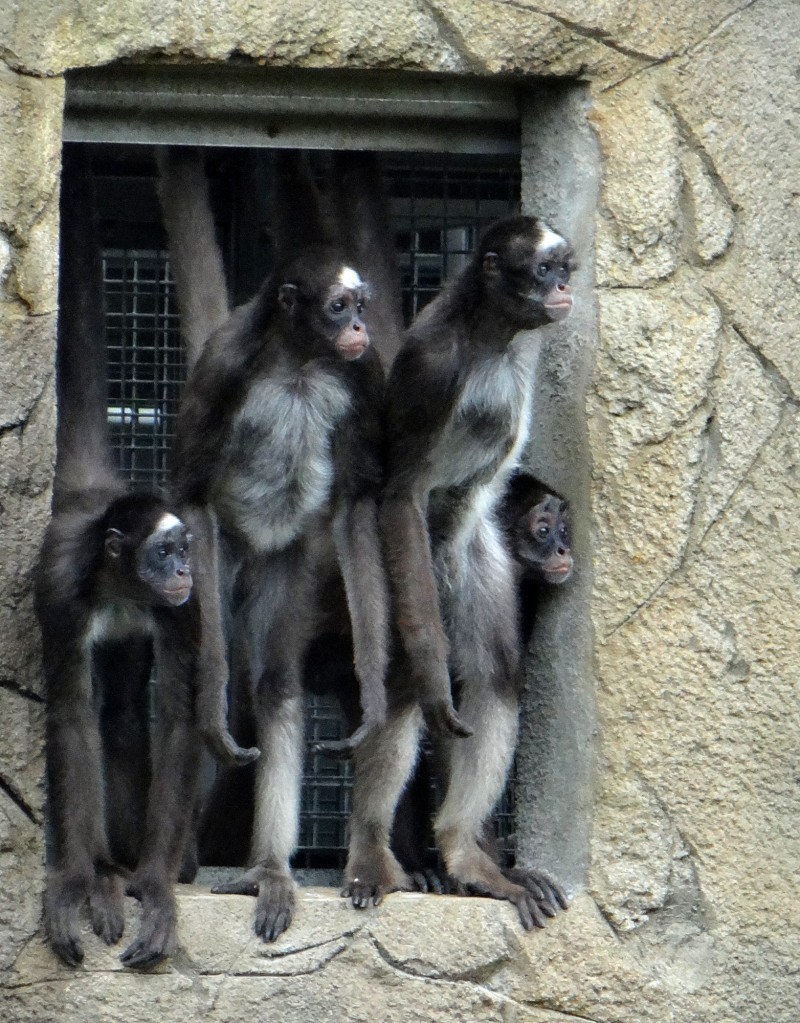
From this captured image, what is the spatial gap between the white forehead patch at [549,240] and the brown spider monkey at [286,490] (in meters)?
0.58

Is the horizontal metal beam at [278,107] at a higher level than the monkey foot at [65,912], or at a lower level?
higher

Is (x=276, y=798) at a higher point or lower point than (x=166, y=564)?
lower

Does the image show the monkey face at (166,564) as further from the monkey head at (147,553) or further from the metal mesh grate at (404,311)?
the metal mesh grate at (404,311)

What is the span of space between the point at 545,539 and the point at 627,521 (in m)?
0.42

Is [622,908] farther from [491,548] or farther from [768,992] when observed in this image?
[491,548]

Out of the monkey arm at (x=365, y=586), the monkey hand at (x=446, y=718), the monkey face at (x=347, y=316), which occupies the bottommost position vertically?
the monkey hand at (x=446, y=718)

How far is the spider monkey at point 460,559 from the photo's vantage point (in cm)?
576

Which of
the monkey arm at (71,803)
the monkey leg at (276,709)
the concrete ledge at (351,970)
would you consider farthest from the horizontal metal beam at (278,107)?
the concrete ledge at (351,970)

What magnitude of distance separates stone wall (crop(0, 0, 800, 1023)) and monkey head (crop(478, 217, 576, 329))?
14 cm

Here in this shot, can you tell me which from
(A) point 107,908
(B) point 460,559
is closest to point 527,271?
(B) point 460,559

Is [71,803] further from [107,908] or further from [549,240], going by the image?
[549,240]

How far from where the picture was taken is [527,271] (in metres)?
5.74

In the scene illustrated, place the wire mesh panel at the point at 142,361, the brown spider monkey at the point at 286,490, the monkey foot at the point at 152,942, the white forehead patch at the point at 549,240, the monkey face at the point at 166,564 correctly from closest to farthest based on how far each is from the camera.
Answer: the monkey foot at the point at 152,942
the monkey face at the point at 166,564
the white forehead patch at the point at 549,240
the brown spider monkey at the point at 286,490
the wire mesh panel at the point at 142,361

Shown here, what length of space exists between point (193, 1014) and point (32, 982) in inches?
18.5
